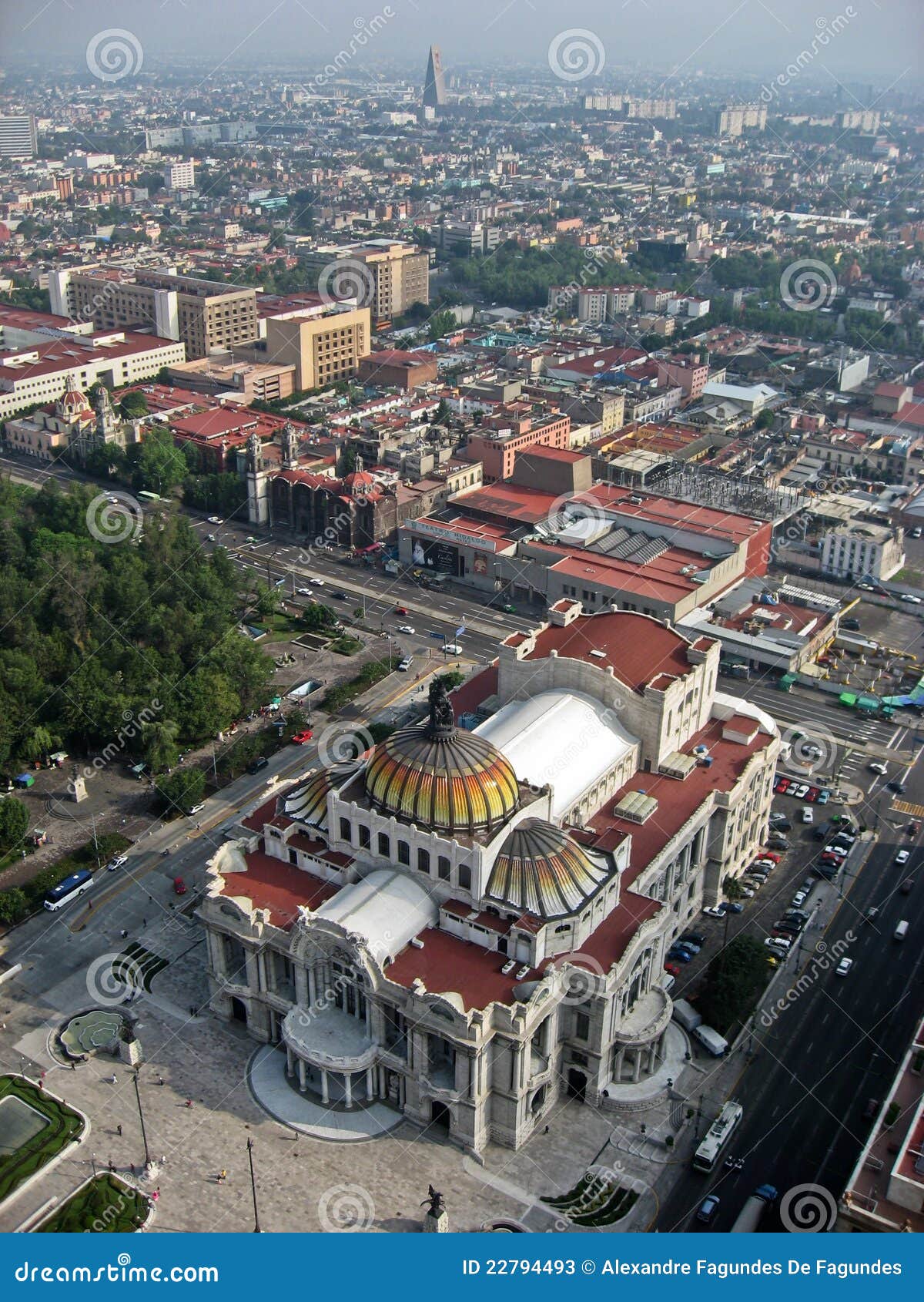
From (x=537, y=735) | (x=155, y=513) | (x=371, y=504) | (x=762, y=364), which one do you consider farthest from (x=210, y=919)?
(x=762, y=364)
